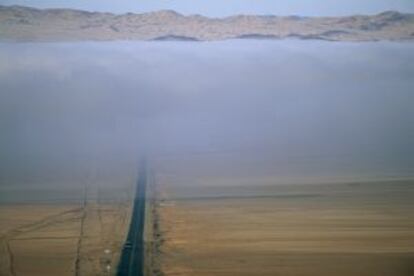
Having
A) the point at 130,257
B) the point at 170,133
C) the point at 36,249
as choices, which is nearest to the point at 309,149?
the point at 170,133

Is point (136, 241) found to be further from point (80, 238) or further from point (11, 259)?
point (11, 259)

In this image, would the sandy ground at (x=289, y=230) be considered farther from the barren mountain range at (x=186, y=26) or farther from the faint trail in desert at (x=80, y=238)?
the barren mountain range at (x=186, y=26)

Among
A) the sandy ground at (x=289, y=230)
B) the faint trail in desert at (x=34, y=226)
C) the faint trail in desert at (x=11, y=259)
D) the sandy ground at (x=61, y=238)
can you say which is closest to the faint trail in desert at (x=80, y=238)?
the sandy ground at (x=61, y=238)

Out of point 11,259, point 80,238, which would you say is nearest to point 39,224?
point 80,238

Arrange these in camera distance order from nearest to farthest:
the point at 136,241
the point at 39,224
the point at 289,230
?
the point at 136,241
the point at 289,230
the point at 39,224

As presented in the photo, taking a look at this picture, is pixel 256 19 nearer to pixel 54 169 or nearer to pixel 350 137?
pixel 350 137

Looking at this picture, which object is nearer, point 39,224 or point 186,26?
point 186,26

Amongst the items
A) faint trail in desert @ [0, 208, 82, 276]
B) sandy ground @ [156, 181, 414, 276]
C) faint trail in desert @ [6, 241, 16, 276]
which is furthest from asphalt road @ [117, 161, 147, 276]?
faint trail in desert @ [6, 241, 16, 276]
